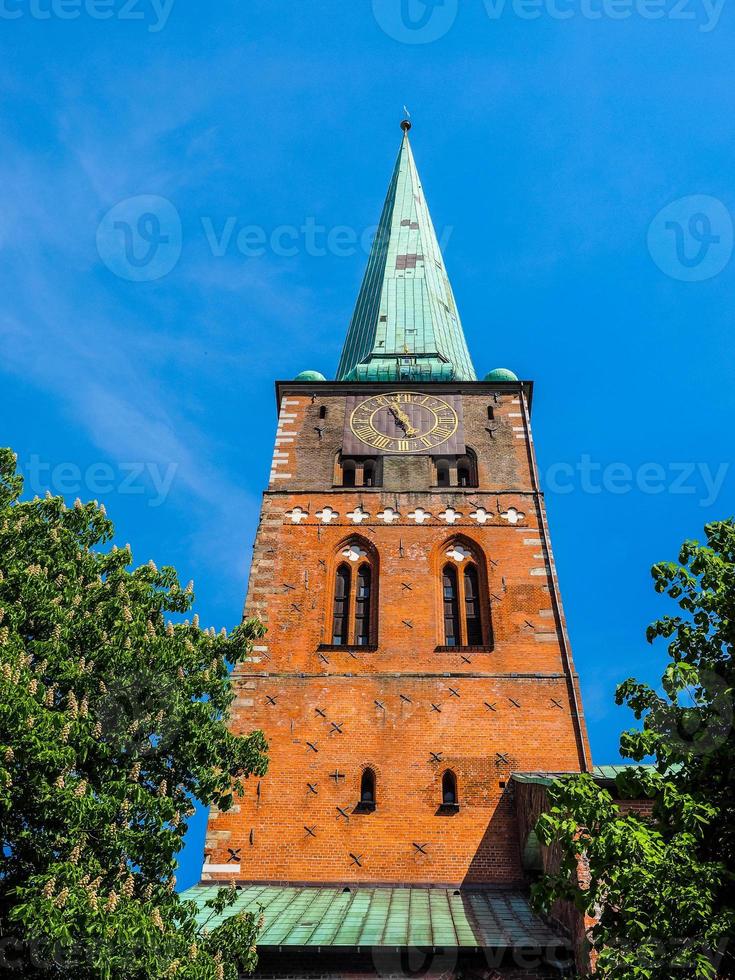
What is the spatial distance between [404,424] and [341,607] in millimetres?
6702

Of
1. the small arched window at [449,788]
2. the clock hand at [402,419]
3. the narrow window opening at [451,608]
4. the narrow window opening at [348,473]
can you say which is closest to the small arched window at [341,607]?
the narrow window opening at [451,608]

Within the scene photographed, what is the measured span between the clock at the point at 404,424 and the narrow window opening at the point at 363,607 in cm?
425

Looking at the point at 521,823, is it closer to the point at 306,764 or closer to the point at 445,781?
the point at 445,781

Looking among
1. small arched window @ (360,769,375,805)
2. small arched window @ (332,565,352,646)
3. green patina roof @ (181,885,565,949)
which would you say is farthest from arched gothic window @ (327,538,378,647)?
green patina roof @ (181,885,565,949)

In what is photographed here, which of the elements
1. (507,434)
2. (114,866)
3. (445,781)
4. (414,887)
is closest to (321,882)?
(414,887)

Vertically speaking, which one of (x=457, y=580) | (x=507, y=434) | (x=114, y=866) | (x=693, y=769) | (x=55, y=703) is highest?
(x=507, y=434)

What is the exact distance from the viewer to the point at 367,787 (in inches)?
676

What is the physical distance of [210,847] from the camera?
53.3 ft

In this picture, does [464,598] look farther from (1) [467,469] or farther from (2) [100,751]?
(2) [100,751]

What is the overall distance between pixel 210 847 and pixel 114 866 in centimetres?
727

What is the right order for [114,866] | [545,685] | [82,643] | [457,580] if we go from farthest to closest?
[457,580] → [545,685] → [82,643] → [114,866]

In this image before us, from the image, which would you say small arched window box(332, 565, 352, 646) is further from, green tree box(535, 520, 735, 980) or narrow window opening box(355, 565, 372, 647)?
green tree box(535, 520, 735, 980)

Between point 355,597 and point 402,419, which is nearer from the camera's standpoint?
point 355,597

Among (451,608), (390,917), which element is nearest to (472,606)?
(451,608)
